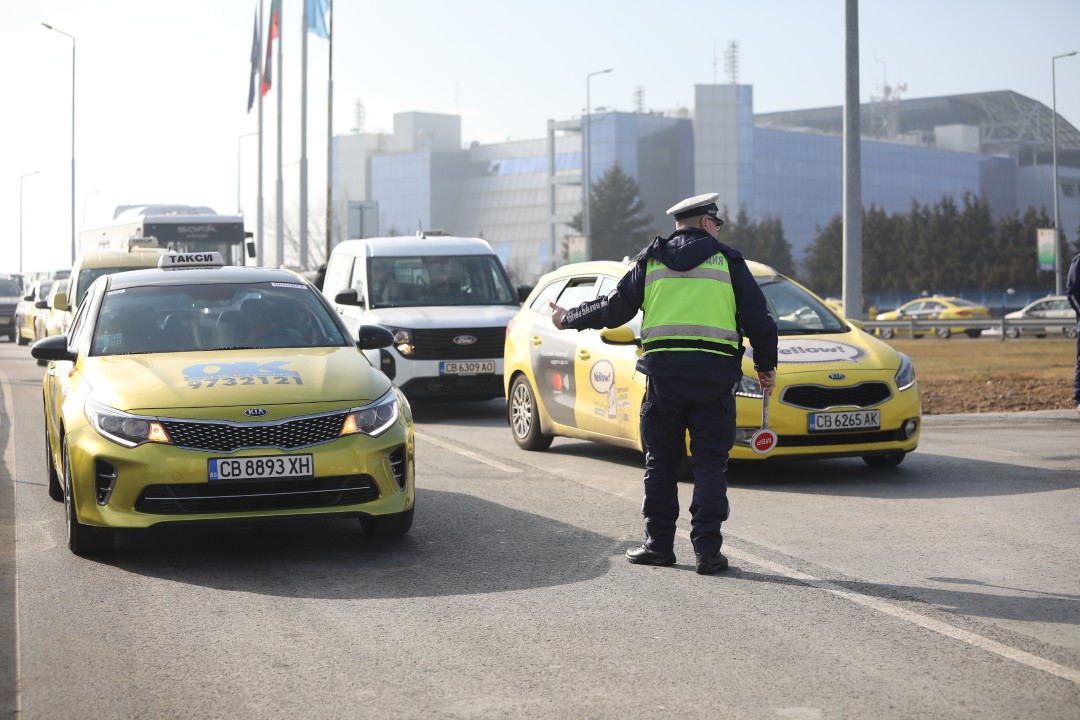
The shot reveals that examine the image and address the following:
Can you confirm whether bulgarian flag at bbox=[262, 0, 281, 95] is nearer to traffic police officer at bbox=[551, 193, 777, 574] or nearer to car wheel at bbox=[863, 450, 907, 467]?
car wheel at bbox=[863, 450, 907, 467]

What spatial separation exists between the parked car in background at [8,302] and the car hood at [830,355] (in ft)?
116

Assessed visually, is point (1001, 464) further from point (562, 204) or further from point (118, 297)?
point (562, 204)

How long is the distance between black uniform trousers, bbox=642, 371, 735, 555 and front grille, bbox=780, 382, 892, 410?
3332 millimetres

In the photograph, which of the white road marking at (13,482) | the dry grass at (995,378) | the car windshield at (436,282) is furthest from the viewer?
the car windshield at (436,282)

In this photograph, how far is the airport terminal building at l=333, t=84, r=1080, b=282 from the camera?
125 meters

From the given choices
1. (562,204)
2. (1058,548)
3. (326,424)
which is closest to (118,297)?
(326,424)

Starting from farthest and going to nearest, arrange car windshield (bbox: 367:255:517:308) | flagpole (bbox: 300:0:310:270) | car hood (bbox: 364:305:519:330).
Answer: flagpole (bbox: 300:0:310:270)
car windshield (bbox: 367:255:517:308)
car hood (bbox: 364:305:519:330)

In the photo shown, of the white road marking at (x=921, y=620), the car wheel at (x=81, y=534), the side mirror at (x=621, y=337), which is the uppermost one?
the side mirror at (x=621, y=337)

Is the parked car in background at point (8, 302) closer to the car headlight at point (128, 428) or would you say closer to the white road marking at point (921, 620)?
the car headlight at point (128, 428)

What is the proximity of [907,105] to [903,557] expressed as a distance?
144 m

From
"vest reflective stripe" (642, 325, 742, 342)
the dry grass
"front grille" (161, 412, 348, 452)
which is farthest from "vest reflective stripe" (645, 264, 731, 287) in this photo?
the dry grass

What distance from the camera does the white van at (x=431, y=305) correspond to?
55.5 ft

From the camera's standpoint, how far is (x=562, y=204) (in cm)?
13425

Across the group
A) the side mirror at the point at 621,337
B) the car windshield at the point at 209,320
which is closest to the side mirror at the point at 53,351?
the car windshield at the point at 209,320
